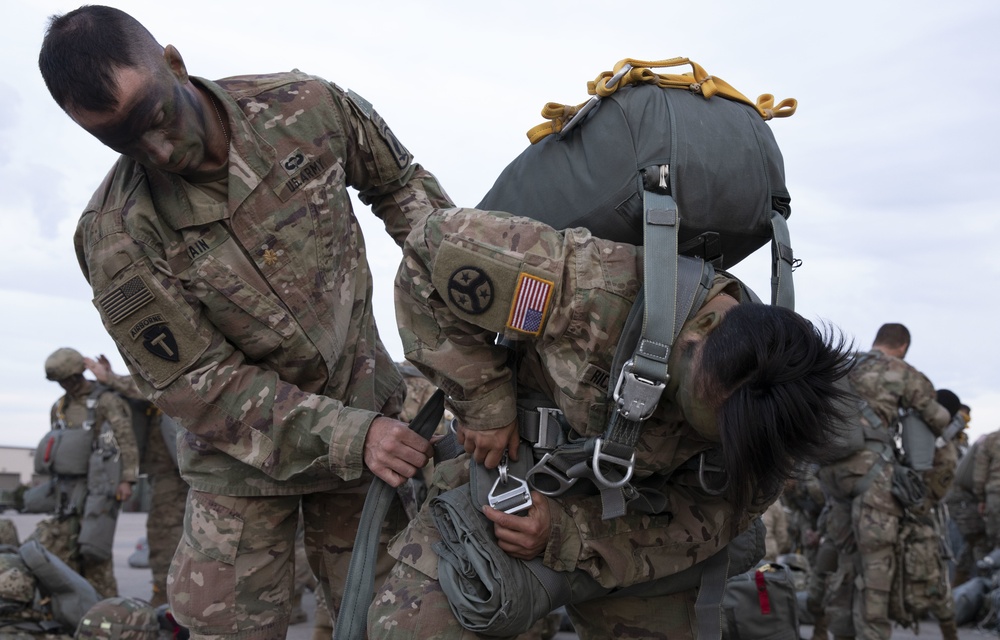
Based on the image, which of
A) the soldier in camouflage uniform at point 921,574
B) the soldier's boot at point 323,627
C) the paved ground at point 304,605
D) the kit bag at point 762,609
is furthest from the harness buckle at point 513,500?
the soldier in camouflage uniform at point 921,574

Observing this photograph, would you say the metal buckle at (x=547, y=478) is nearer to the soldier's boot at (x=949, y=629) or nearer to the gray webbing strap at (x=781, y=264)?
the gray webbing strap at (x=781, y=264)

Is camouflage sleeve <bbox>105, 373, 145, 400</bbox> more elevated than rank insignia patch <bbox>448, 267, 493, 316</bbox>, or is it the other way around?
rank insignia patch <bbox>448, 267, 493, 316</bbox>

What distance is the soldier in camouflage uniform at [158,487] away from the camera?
872 cm

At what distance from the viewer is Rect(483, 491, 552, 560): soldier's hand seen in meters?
2.34

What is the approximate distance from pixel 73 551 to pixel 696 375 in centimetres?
796

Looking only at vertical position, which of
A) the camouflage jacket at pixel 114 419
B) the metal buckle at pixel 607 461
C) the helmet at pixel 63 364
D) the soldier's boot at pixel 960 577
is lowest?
the soldier's boot at pixel 960 577

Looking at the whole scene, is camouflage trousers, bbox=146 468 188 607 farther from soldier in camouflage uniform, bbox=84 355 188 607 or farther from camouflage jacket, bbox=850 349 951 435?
camouflage jacket, bbox=850 349 951 435

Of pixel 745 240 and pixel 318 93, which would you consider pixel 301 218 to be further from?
pixel 745 240

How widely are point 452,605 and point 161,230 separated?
4.26 feet

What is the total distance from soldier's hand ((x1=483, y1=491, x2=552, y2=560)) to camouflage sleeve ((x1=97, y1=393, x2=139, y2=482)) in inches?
276

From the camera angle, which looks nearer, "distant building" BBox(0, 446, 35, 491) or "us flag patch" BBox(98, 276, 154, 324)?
"us flag patch" BBox(98, 276, 154, 324)

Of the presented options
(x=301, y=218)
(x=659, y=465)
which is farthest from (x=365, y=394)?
(x=659, y=465)

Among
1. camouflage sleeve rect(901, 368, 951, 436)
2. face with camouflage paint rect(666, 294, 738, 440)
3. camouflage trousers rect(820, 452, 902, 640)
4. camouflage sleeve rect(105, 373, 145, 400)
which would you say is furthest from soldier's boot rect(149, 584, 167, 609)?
face with camouflage paint rect(666, 294, 738, 440)

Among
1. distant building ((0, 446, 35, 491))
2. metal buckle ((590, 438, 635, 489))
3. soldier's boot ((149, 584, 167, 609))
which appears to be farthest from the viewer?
distant building ((0, 446, 35, 491))
